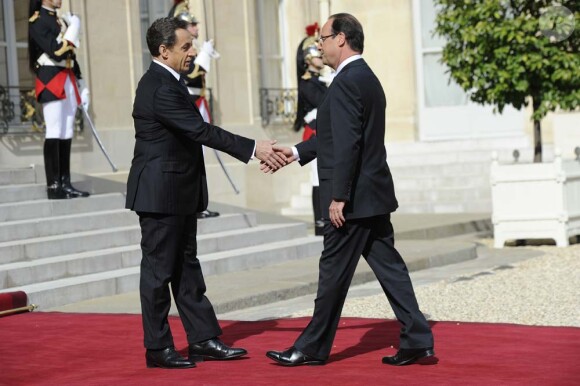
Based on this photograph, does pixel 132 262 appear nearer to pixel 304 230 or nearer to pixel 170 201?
pixel 304 230

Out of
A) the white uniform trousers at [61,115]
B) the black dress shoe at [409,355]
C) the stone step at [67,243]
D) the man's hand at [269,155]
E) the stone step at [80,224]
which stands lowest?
the black dress shoe at [409,355]

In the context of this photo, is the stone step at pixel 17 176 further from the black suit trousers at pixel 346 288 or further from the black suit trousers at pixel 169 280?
the black suit trousers at pixel 346 288

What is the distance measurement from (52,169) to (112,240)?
95 cm

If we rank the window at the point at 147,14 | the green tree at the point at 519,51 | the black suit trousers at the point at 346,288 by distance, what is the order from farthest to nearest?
the window at the point at 147,14, the green tree at the point at 519,51, the black suit trousers at the point at 346,288

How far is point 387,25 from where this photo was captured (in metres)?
22.0

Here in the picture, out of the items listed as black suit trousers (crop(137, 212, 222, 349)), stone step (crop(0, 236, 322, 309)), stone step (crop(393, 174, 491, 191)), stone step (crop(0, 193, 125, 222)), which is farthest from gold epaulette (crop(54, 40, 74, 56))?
stone step (crop(393, 174, 491, 191))

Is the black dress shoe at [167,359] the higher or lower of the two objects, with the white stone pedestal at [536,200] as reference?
lower

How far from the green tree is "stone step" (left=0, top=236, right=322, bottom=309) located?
3.23m

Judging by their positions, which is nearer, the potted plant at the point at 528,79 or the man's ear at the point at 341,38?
the man's ear at the point at 341,38

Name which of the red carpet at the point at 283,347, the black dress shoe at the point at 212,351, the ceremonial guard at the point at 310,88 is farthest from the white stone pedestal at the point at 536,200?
the black dress shoe at the point at 212,351

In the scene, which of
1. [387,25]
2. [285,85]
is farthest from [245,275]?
[387,25]

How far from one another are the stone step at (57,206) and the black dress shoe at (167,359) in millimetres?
5116

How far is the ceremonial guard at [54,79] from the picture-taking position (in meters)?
12.6

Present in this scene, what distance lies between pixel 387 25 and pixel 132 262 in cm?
1103
